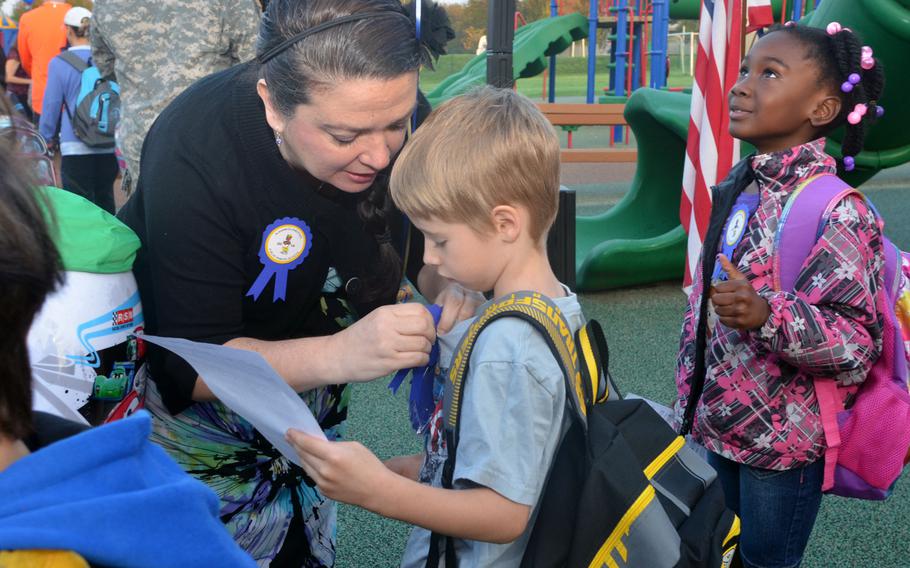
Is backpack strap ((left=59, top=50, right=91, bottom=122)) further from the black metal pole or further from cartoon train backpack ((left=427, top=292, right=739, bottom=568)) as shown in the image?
cartoon train backpack ((left=427, top=292, right=739, bottom=568))

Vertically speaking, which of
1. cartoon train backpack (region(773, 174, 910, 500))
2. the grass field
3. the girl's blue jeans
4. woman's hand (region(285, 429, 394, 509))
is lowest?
the grass field

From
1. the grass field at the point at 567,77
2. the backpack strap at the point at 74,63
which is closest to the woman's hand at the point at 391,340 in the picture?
the backpack strap at the point at 74,63

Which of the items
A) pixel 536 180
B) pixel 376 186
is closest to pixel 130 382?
pixel 376 186

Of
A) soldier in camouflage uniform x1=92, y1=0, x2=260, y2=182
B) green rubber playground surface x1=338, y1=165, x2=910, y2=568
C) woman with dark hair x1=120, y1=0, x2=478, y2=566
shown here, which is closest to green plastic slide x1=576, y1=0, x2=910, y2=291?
green rubber playground surface x1=338, y1=165, x2=910, y2=568

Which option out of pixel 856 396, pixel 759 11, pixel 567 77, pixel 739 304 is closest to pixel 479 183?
pixel 739 304

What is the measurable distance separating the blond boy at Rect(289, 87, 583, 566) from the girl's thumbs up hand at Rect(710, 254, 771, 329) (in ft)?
1.52

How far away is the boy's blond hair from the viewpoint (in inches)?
55.6

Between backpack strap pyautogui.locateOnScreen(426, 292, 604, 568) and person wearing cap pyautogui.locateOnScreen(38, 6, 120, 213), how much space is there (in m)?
4.44

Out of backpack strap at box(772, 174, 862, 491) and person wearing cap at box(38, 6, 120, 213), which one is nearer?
backpack strap at box(772, 174, 862, 491)

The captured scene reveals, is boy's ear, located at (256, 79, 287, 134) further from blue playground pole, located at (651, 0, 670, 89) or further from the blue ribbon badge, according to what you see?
blue playground pole, located at (651, 0, 670, 89)

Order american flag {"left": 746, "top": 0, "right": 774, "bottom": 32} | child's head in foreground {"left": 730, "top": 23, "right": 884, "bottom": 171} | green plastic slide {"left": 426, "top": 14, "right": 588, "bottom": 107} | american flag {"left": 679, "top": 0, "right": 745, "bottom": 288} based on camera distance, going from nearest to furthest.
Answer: child's head in foreground {"left": 730, "top": 23, "right": 884, "bottom": 171} < american flag {"left": 679, "top": 0, "right": 745, "bottom": 288} < american flag {"left": 746, "top": 0, "right": 774, "bottom": 32} < green plastic slide {"left": 426, "top": 14, "right": 588, "bottom": 107}

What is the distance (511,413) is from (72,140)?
485cm

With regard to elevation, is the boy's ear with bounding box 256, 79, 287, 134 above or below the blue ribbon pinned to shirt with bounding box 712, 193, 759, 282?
above

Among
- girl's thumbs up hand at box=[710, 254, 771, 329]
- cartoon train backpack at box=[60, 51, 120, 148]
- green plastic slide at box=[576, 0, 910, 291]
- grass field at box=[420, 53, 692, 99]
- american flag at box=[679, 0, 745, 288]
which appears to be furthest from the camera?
grass field at box=[420, 53, 692, 99]
